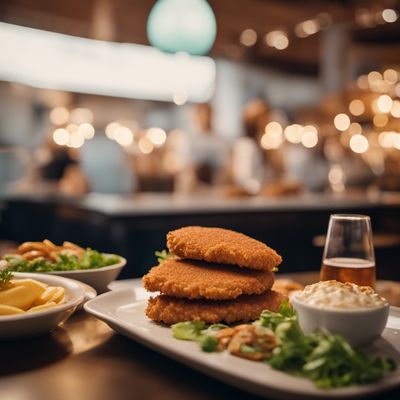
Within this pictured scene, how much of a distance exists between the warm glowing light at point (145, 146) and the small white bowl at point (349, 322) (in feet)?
23.8

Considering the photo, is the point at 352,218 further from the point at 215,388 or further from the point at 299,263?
the point at 299,263

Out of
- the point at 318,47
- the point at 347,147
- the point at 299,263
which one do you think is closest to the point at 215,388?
the point at 299,263

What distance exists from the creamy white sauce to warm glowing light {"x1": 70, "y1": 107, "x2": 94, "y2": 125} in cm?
899

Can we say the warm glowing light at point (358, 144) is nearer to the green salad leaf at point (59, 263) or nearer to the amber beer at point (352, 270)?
the amber beer at point (352, 270)

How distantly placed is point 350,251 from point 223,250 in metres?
0.40

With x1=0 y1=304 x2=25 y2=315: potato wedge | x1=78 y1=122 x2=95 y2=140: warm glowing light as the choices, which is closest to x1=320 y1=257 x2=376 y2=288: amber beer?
x1=0 y1=304 x2=25 y2=315: potato wedge

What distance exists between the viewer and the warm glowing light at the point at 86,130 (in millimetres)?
9853

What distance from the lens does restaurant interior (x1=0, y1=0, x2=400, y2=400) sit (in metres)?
1.25

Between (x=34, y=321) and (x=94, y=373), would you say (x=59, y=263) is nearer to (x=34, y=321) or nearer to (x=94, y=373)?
(x=34, y=321)

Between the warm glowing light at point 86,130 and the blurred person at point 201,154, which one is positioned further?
the warm glowing light at point 86,130

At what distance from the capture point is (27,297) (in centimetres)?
116

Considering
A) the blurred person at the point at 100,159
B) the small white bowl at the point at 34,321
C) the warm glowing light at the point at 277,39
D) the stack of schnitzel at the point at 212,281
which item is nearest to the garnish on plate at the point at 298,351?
the stack of schnitzel at the point at 212,281

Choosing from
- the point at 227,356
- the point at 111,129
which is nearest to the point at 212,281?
the point at 227,356

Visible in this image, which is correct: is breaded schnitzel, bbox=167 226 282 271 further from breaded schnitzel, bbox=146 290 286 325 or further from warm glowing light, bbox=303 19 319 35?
warm glowing light, bbox=303 19 319 35
